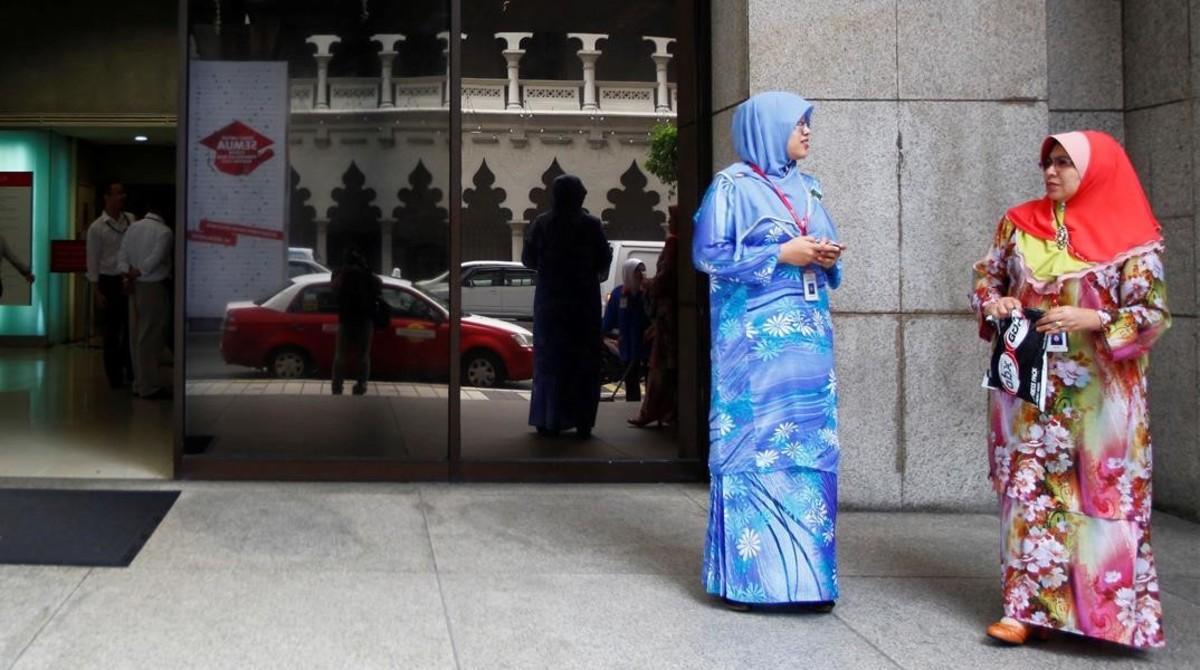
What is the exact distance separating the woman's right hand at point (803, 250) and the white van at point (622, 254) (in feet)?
10.0

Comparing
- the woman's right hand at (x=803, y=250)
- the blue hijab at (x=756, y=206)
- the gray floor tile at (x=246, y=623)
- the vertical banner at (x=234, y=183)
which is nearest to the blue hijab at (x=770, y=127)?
the blue hijab at (x=756, y=206)

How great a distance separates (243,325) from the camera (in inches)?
288

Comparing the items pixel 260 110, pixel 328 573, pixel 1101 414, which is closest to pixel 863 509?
pixel 1101 414

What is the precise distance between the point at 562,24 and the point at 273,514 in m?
3.37

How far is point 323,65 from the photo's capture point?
24.2ft

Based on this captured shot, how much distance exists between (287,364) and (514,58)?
90.0 inches

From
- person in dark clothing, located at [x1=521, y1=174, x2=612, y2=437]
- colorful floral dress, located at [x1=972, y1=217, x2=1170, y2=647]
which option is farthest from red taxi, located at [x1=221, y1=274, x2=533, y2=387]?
colorful floral dress, located at [x1=972, y1=217, x2=1170, y2=647]

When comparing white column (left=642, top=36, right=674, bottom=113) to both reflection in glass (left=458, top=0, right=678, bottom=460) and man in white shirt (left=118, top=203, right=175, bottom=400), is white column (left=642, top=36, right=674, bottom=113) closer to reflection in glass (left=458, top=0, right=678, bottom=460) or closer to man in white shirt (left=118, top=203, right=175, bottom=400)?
reflection in glass (left=458, top=0, right=678, bottom=460)

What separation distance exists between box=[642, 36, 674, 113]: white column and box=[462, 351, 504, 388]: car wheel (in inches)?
73.0

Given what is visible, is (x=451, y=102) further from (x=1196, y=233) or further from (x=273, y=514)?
(x=1196, y=233)

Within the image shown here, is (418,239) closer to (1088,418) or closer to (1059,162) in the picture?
(1059,162)

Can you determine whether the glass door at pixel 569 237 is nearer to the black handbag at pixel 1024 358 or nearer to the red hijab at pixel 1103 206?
the black handbag at pixel 1024 358

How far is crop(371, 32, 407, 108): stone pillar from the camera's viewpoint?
24.3ft

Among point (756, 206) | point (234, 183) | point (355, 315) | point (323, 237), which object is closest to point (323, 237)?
point (323, 237)
